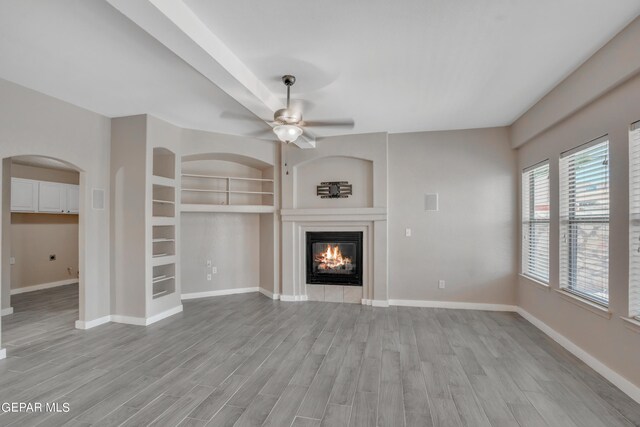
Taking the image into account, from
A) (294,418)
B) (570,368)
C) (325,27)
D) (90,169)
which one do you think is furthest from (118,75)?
(570,368)

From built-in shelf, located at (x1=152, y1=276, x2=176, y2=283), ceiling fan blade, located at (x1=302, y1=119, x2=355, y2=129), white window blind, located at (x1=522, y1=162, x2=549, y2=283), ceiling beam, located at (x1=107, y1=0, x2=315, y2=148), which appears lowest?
built-in shelf, located at (x1=152, y1=276, x2=176, y2=283)

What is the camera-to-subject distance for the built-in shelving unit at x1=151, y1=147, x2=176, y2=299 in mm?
4703

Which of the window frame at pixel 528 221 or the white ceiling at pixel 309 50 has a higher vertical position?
the white ceiling at pixel 309 50

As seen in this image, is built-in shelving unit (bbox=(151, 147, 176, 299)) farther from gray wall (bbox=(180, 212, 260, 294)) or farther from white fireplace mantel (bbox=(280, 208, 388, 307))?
white fireplace mantel (bbox=(280, 208, 388, 307))

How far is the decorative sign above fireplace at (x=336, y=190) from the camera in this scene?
545cm

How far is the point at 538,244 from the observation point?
4301 millimetres

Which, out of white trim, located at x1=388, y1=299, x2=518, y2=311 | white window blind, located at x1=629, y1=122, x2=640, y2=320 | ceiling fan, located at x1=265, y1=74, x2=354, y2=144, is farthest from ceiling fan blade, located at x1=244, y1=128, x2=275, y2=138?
white window blind, located at x1=629, y1=122, x2=640, y2=320

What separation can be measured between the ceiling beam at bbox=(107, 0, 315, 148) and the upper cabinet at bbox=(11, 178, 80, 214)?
17.8 feet

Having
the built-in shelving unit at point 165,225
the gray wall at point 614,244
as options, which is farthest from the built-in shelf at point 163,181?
the gray wall at point 614,244

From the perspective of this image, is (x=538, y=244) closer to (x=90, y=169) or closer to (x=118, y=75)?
(x=118, y=75)

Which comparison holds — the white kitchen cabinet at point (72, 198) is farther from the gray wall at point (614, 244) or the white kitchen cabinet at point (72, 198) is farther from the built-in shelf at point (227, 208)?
the gray wall at point (614, 244)

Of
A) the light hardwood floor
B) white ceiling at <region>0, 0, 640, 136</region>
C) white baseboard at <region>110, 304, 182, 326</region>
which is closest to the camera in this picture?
white ceiling at <region>0, 0, 640, 136</region>

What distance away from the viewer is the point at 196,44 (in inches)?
90.0

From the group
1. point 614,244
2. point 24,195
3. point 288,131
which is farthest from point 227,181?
point 614,244
